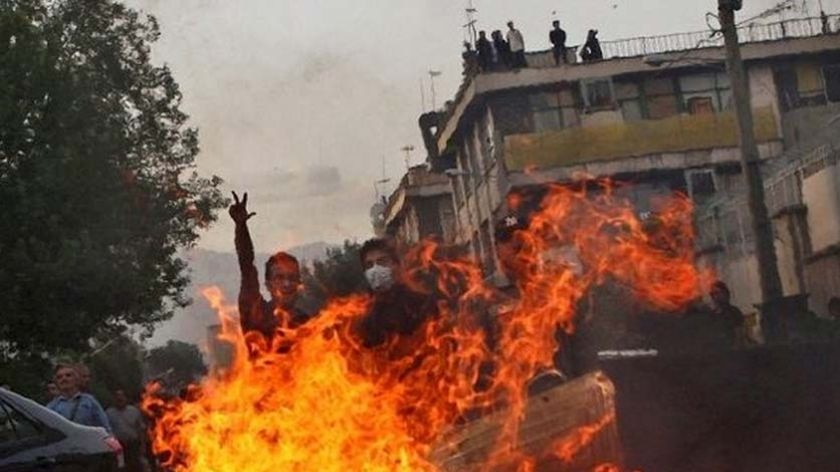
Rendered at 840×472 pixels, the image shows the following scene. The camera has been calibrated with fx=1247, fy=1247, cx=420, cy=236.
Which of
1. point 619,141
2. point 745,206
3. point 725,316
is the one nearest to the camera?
point 725,316

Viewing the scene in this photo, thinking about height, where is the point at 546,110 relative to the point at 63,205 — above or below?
above

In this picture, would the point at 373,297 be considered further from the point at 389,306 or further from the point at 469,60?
the point at 469,60

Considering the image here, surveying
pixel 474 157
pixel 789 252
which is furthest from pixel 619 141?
pixel 789 252

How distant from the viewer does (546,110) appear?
36.9 meters

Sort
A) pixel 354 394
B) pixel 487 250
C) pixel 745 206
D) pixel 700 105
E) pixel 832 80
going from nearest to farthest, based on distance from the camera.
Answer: pixel 354 394
pixel 745 206
pixel 700 105
pixel 832 80
pixel 487 250

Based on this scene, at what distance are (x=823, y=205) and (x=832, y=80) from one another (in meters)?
17.9

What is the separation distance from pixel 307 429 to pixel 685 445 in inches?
78.1

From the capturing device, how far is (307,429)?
637 cm

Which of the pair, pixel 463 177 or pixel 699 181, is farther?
pixel 463 177

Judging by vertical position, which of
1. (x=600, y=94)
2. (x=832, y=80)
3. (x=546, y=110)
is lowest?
(x=832, y=80)

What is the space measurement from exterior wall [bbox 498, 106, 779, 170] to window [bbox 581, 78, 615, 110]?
123 cm

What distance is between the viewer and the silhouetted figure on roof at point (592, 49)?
3722 cm

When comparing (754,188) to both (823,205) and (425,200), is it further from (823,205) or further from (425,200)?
(425,200)

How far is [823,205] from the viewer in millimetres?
20953
